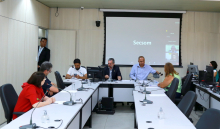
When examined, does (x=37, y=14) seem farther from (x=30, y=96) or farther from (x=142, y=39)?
(x=30, y=96)

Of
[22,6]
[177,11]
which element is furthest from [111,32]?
[22,6]

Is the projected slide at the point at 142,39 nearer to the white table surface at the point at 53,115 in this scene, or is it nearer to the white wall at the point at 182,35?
the white wall at the point at 182,35

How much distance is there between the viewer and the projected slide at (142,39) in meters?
7.57

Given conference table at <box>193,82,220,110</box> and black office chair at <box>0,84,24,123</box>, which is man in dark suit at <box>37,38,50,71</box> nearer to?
black office chair at <box>0,84,24,123</box>

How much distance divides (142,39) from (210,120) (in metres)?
5.85

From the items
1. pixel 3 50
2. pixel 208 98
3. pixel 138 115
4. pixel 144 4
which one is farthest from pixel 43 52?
pixel 138 115

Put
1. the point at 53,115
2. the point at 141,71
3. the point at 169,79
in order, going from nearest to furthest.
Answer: the point at 53,115, the point at 169,79, the point at 141,71

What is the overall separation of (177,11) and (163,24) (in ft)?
2.12

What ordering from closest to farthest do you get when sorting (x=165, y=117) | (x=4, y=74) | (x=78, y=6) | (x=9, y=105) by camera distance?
(x=165, y=117) < (x=9, y=105) < (x=4, y=74) < (x=78, y=6)

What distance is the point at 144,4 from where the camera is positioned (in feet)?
22.0

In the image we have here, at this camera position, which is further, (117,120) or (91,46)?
(91,46)

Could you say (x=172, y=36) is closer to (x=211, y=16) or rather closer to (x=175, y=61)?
(x=175, y=61)

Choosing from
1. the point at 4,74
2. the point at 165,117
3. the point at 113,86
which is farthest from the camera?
the point at 113,86

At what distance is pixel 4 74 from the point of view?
4.79 m
